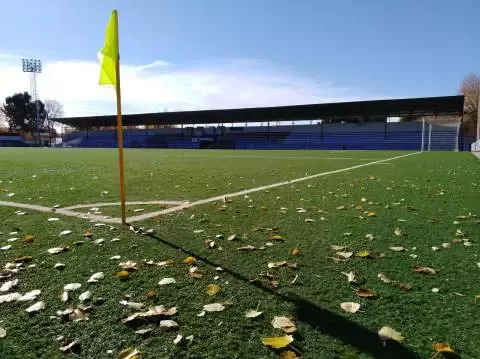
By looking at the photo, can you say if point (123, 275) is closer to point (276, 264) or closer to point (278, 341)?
point (276, 264)

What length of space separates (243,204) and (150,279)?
10.7ft

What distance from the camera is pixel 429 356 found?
1.86 m

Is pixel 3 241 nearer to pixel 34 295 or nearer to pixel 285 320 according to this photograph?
pixel 34 295

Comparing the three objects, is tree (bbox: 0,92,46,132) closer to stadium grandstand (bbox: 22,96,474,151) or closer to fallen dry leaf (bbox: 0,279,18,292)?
stadium grandstand (bbox: 22,96,474,151)

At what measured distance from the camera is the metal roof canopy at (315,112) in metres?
47.1

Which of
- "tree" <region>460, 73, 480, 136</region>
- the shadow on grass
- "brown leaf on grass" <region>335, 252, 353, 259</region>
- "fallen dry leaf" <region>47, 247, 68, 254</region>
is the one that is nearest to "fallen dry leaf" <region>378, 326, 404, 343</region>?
the shadow on grass

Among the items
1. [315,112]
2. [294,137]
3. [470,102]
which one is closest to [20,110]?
[294,137]

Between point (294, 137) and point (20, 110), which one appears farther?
point (20, 110)

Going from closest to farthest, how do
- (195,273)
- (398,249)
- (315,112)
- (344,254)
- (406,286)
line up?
(406,286) → (195,273) → (344,254) → (398,249) → (315,112)

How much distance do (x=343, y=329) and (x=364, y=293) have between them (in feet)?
1.70

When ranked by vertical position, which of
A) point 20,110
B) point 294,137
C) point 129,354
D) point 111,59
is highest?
point 20,110

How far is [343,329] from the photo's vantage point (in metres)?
2.11

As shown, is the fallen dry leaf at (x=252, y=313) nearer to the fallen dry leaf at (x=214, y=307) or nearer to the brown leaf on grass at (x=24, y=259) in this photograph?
the fallen dry leaf at (x=214, y=307)

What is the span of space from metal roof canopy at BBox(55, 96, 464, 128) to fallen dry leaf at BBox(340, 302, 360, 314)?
49182 millimetres
